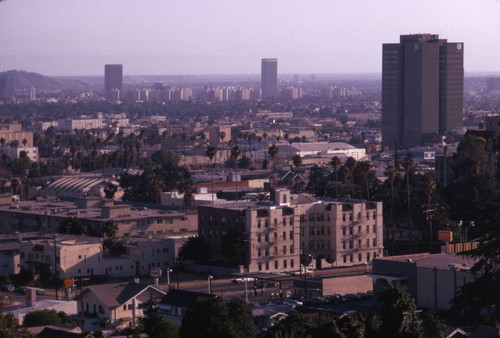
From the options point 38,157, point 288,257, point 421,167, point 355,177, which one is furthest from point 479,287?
point 38,157

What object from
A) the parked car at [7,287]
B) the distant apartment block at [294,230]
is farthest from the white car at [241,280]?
the parked car at [7,287]

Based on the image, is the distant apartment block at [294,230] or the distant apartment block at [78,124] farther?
the distant apartment block at [78,124]

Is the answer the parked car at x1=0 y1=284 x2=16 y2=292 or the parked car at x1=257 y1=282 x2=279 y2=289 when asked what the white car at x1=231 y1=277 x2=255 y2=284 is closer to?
the parked car at x1=257 y1=282 x2=279 y2=289

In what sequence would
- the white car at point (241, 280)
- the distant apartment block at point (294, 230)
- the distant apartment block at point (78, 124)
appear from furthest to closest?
1. the distant apartment block at point (78, 124)
2. the distant apartment block at point (294, 230)
3. the white car at point (241, 280)

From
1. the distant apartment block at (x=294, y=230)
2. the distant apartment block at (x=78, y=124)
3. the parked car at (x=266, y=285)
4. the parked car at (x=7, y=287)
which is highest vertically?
the distant apartment block at (x=294, y=230)

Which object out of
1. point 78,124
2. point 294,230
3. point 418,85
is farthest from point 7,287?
point 78,124

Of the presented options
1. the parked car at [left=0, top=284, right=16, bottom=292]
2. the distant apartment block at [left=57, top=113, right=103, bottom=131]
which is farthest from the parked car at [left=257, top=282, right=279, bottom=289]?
the distant apartment block at [left=57, top=113, right=103, bottom=131]

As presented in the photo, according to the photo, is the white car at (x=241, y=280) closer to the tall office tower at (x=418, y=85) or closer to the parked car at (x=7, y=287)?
the parked car at (x=7, y=287)

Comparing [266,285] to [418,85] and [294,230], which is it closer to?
[294,230]
